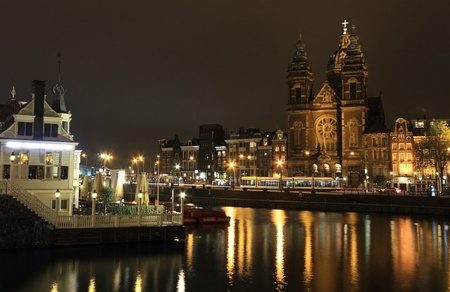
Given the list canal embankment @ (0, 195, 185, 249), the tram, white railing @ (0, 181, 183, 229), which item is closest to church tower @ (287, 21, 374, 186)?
the tram

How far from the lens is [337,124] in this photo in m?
142

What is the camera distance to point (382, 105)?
152375 mm

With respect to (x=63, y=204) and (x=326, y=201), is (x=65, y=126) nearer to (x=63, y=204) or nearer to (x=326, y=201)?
(x=63, y=204)

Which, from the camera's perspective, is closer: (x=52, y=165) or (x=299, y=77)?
(x=52, y=165)

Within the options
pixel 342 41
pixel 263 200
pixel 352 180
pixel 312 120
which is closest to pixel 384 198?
pixel 263 200

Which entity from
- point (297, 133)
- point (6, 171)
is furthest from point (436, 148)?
point (6, 171)

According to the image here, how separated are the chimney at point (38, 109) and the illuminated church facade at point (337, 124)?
321 feet

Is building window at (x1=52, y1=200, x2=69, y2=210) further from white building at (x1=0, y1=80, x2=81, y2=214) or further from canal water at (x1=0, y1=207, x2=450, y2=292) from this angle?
canal water at (x1=0, y1=207, x2=450, y2=292)

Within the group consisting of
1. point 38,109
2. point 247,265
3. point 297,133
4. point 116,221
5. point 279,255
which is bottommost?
point 247,265

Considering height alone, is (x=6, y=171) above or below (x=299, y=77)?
below

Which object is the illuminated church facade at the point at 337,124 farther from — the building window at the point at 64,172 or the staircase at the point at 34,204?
the staircase at the point at 34,204

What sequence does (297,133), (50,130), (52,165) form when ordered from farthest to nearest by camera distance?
(297,133) < (50,130) < (52,165)

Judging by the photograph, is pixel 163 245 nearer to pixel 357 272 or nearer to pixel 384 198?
pixel 357 272

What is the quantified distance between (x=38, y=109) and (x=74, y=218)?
10482 millimetres
